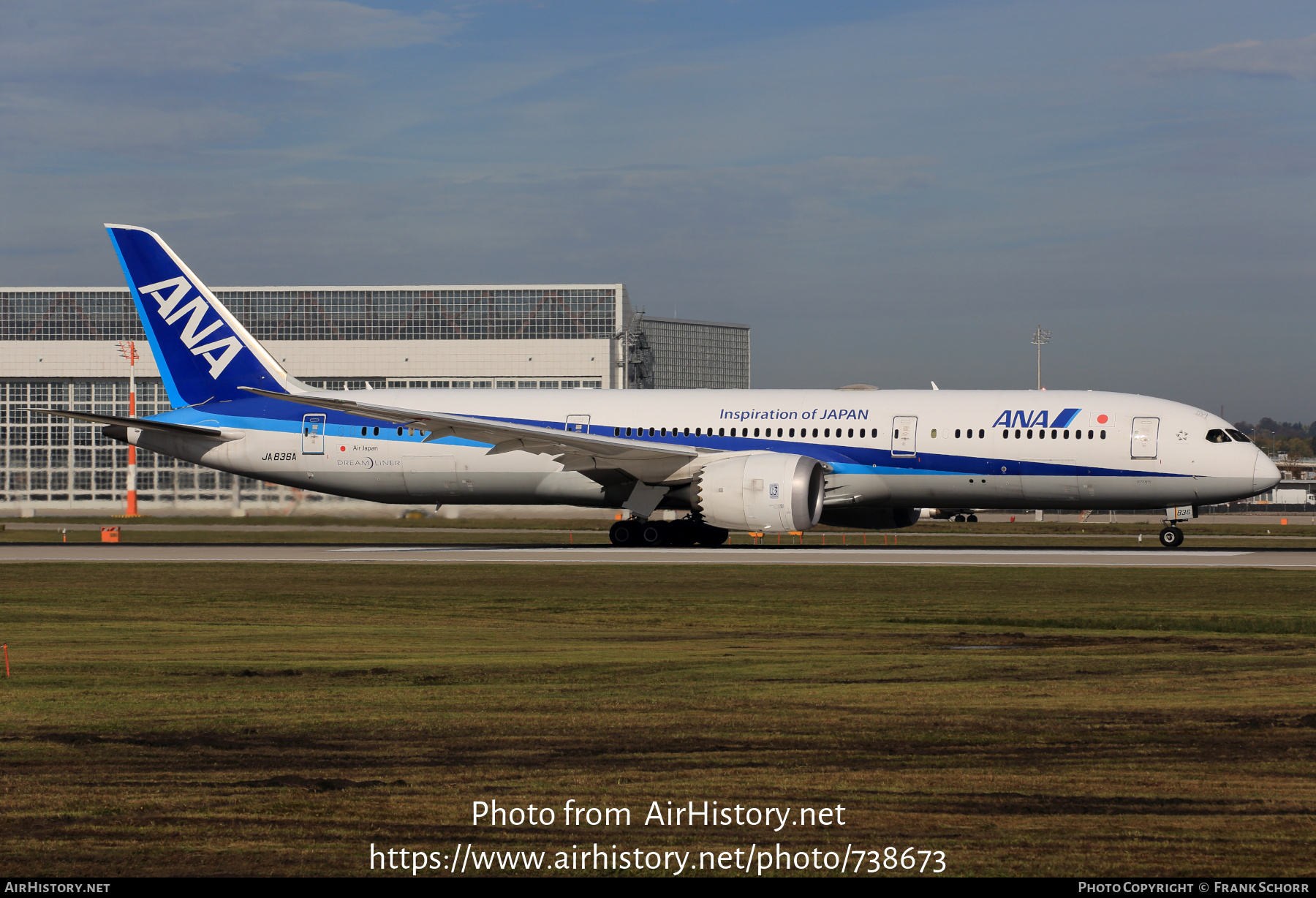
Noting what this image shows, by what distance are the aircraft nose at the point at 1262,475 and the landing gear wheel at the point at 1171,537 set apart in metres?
2.50

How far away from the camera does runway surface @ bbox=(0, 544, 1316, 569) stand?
29594 millimetres

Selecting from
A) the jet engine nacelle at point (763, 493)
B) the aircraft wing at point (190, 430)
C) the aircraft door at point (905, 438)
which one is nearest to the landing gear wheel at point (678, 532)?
the jet engine nacelle at point (763, 493)

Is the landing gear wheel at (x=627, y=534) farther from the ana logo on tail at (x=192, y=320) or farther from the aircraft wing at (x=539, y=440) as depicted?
the ana logo on tail at (x=192, y=320)

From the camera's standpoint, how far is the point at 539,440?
109ft

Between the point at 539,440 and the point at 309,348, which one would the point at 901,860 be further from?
the point at 309,348

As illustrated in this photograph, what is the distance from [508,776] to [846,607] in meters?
12.7

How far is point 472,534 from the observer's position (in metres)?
45.0

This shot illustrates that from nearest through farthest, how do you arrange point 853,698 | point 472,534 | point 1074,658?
point 853,698
point 1074,658
point 472,534

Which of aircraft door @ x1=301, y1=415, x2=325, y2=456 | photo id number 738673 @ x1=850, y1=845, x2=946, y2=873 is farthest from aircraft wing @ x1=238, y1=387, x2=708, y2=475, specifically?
photo id number 738673 @ x1=850, y1=845, x2=946, y2=873

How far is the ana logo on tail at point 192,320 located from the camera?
37.3m

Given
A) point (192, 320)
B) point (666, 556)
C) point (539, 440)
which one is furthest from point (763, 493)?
point (192, 320)

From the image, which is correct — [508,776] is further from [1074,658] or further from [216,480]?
[216,480]

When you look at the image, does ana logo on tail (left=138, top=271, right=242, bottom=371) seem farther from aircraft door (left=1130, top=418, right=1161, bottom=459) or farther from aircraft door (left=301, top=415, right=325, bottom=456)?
aircraft door (left=1130, top=418, right=1161, bottom=459)
